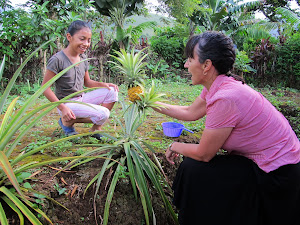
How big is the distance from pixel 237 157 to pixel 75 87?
6.86ft

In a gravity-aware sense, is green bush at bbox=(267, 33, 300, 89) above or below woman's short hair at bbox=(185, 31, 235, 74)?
below

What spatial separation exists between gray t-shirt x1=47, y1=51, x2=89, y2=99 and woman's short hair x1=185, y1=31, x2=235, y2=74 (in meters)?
1.64

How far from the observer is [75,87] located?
299 centimetres

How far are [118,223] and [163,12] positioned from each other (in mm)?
14725

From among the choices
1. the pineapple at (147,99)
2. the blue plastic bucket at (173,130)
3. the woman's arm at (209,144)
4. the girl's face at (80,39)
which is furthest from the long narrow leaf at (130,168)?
the girl's face at (80,39)

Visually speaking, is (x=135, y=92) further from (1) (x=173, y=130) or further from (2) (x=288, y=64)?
(2) (x=288, y=64)

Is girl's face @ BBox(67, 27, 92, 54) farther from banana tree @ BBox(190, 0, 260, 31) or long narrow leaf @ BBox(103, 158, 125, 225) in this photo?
banana tree @ BBox(190, 0, 260, 31)

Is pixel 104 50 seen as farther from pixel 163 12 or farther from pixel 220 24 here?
pixel 163 12

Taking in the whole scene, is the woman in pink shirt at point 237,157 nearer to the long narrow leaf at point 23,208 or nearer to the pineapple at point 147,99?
the pineapple at point 147,99

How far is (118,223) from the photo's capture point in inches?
77.7

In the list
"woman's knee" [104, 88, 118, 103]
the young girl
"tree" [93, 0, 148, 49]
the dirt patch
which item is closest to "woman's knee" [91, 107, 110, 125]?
the young girl

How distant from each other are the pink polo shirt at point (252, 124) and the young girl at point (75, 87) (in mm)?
1497

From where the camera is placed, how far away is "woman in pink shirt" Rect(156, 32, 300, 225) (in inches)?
67.0

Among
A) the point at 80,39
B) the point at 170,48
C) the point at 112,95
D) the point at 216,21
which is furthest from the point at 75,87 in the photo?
the point at 216,21
